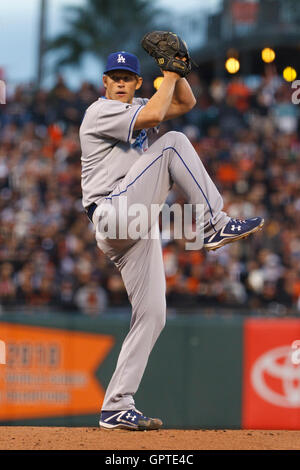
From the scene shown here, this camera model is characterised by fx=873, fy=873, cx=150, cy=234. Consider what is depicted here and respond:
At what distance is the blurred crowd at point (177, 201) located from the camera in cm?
1059

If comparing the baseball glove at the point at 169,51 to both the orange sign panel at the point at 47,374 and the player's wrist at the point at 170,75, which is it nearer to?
the player's wrist at the point at 170,75

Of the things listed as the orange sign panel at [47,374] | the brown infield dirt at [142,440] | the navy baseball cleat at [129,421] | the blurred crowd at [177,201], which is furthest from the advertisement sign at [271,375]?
the navy baseball cleat at [129,421]

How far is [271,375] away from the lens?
381 inches

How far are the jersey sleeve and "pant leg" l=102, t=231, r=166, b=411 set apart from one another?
689 millimetres

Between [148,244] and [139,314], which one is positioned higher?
[148,244]

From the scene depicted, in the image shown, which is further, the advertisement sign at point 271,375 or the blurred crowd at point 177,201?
the blurred crowd at point 177,201

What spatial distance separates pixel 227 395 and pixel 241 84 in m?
7.36

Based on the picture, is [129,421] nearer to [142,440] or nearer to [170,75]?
[142,440]

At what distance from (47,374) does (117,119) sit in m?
5.18

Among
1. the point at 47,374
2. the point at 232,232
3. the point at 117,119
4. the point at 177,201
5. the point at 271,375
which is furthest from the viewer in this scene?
the point at 177,201

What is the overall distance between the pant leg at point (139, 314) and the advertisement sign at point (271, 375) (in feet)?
15.0

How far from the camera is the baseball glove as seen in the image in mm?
4930

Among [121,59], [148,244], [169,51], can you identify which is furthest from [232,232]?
[121,59]

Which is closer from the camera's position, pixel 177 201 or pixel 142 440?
Answer: pixel 142 440
